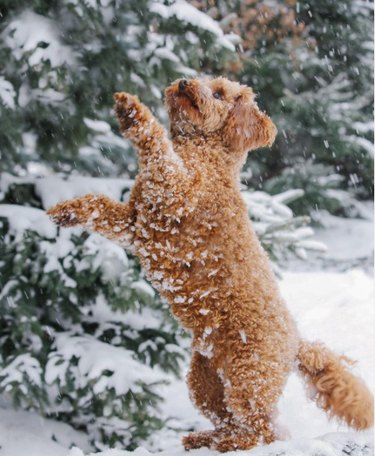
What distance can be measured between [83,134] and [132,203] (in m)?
1.79

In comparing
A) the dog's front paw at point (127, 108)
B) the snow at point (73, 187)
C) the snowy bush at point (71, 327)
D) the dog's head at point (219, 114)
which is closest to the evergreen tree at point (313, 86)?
the snow at point (73, 187)

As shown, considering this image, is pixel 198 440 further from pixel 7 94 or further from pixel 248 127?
pixel 7 94

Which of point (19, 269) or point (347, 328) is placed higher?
point (347, 328)

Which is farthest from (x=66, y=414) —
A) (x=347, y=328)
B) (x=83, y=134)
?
(x=347, y=328)

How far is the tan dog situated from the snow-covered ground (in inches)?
5.8

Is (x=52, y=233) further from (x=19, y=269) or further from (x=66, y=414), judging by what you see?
(x=66, y=414)

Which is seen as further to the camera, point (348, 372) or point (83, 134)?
point (83, 134)

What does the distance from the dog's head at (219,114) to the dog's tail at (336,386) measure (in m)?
0.73

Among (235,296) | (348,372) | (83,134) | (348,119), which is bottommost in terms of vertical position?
(348,372)

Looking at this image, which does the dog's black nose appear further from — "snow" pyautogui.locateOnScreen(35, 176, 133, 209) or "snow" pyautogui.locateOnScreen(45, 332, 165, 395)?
"snow" pyautogui.locateOnScreen(45, 332, 165, 395)

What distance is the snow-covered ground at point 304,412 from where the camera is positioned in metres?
2.17

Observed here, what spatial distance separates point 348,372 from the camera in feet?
6.75

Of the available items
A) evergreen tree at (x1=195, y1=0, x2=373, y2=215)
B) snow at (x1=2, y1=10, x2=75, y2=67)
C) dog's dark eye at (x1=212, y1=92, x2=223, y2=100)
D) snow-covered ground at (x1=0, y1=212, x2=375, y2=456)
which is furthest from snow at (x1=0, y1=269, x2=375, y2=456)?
evergreen tree at (x1=195, y1=0, x2=373, y2=215)

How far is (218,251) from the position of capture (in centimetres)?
201
